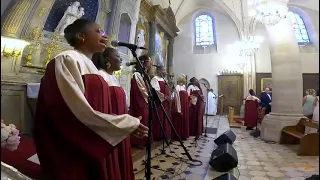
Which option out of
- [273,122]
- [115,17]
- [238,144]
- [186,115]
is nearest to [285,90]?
[273,122]

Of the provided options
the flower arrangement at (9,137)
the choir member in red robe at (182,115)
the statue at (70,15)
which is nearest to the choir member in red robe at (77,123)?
the flower arrangement at (9,137)

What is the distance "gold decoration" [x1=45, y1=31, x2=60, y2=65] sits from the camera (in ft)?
17.9

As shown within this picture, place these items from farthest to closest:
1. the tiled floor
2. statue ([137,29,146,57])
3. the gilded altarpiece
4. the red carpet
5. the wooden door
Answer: the wooden door < statue ([137,29,146,57]) < the gilded altarpiece < the tiled floor < the red carpet

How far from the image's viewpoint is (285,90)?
5.62 metres

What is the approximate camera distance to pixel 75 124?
1278mm

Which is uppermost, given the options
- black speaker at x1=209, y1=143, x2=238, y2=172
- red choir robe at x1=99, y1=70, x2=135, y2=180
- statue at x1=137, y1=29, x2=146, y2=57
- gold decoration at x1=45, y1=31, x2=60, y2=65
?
statue at x1=137, y1=29, x2=146, y2=57

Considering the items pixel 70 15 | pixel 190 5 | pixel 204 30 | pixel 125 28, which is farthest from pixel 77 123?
pixel 204 30

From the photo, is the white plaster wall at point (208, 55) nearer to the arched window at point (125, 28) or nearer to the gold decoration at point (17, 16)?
the arched window at point (125, 28)

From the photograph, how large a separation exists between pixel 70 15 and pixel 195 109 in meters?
4.17

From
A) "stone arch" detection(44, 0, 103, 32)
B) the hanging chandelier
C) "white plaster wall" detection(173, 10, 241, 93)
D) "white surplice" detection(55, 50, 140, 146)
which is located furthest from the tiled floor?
"white plaster wall" detection(173, 10, 241, 93)

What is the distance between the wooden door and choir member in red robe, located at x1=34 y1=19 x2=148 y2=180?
13499 mm

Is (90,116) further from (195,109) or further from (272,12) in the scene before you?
(272,12)

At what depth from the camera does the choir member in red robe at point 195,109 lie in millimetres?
6016

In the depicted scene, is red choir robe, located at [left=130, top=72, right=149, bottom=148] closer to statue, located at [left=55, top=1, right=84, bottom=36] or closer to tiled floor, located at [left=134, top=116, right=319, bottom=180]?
tiled floor, located at [left=134, top=116, right=319, bottom=180]
